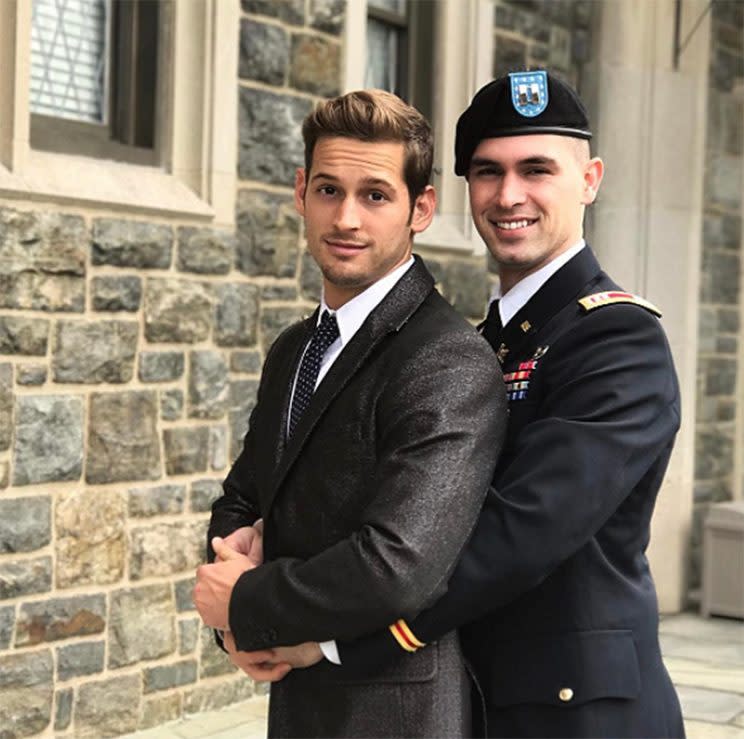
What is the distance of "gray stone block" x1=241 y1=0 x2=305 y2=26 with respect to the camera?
5133 mm

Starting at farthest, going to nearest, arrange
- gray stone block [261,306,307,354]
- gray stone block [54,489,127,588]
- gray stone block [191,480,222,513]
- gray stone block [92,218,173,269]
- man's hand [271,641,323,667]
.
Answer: gray stone block [261,306,307,354] < gray stone block [191,480,222,513] < gray stone block [92,218,173,269] < gray stone block [54,489,127,588] < man's hand [271,641,323,667]

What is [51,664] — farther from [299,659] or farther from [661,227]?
[661,227]

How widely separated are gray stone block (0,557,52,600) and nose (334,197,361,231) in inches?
109

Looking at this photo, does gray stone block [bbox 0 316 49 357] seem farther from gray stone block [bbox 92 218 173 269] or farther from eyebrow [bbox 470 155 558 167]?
eyebrow [bbox 470 155 558 167]

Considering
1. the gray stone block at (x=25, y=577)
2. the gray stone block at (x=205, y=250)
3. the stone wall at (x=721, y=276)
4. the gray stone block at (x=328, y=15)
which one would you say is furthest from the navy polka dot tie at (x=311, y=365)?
the stone wall at (x=721, y=276)

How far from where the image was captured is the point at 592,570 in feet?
6.17

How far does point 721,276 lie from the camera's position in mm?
7922

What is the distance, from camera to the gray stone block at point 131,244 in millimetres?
4578

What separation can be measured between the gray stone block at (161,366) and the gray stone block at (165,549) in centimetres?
51

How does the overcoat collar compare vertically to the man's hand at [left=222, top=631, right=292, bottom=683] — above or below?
above

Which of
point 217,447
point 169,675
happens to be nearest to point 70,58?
point 217,447

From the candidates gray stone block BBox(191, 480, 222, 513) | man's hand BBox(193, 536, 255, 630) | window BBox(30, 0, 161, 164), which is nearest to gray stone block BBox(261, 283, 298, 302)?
window BBox(30, 0, 161, 164)

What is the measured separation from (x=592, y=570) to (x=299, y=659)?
1.34 ft

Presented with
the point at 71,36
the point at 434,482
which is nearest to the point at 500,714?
the point at 434,482
